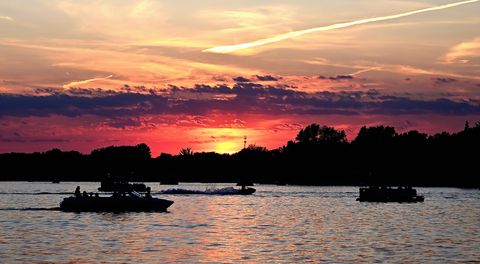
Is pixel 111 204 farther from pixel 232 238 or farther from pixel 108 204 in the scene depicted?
pixel 232 238

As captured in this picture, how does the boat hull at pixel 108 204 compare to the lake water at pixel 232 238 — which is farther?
the boat hull at pixel 108 204

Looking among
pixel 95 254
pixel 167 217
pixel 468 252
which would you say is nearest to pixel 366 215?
pixel 167 217

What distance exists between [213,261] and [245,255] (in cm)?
550

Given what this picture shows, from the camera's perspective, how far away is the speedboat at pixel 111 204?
132 metres

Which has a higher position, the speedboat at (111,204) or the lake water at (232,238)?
the speedboat at (111,204)

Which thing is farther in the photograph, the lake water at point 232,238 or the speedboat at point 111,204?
the speedboat at point 111,204

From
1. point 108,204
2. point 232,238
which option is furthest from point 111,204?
point 232,238

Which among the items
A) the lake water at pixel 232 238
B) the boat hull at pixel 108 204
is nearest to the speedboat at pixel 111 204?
the boat hull at pixel 108 204

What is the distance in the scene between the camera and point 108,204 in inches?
5182

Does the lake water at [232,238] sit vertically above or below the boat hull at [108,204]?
below

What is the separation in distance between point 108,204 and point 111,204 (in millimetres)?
534

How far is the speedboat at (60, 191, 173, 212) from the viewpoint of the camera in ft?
432

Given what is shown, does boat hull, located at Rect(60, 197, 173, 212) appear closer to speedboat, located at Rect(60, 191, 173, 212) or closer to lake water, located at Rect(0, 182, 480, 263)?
speedboat, located at Rect(60, 191, 173, 212)

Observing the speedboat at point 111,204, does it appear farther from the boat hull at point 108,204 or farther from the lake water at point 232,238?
the lake water at point 232,238
